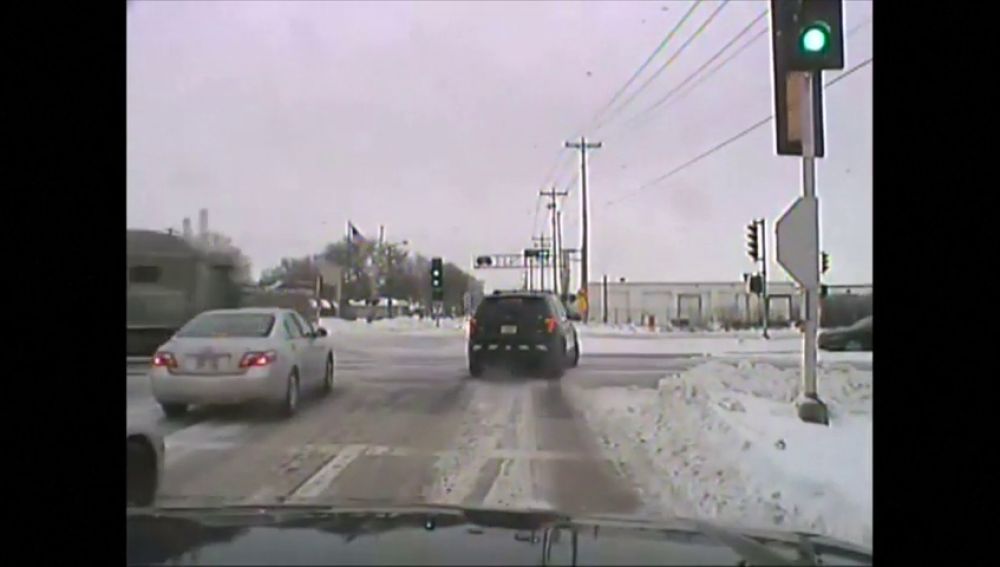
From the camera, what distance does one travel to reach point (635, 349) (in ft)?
93.5

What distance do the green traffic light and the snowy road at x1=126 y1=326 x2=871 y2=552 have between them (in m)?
3.38

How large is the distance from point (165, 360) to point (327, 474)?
4.15 meters

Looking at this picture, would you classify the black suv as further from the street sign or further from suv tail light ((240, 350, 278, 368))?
the street sign

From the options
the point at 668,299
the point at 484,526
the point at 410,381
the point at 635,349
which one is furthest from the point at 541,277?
the point at 484,526

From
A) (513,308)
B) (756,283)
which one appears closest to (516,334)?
(513,308)

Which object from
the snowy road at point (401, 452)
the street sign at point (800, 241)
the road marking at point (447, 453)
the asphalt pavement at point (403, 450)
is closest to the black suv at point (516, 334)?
the asphalt pavement at point (403, 450)

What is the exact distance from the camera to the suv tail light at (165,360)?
469 inches

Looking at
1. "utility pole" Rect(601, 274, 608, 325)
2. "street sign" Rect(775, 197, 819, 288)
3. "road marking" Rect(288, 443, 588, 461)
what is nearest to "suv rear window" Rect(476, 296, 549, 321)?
"street sign" Rect(775, 197, 819, 288)

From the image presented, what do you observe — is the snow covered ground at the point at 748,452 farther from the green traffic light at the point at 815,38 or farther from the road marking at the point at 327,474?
the green traffic light at the point at 815,38

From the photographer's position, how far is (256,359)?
39.0 ft

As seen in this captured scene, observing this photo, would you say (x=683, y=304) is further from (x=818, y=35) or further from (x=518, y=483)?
(x=518, y=483)

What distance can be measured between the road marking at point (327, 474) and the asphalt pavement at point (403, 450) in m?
0.01

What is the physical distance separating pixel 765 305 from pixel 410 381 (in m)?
19.2
